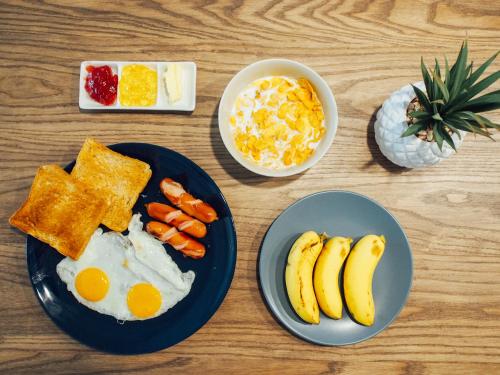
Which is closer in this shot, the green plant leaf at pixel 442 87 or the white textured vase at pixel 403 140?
the green plant leaf at pixel 442 87

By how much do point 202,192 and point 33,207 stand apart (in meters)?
0.63

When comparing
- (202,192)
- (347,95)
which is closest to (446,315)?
(347,95)

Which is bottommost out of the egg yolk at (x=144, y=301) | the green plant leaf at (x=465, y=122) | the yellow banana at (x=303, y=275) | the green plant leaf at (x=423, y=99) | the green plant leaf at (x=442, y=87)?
the egg yolk at (x=144, y=301)

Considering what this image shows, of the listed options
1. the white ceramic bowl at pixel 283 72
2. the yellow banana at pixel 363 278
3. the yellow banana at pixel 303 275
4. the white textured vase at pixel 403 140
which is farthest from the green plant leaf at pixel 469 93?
the yellow banana at pixel 303 275

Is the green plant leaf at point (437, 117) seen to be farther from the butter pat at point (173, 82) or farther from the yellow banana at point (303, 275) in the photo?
the butter pat at point (173, 82)

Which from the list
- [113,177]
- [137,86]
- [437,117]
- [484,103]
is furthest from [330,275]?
[137,86]

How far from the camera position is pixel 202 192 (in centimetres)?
166

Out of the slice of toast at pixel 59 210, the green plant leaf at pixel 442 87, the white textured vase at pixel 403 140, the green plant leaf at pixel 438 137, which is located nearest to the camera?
the green plant leaf at pixel 442 87

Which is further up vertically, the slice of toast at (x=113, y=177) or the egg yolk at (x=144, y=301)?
the slice of toast at (x=113, y=177)

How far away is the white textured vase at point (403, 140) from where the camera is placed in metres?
1.51

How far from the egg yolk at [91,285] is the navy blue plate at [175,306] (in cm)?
5

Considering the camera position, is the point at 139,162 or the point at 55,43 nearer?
the point at 139,162

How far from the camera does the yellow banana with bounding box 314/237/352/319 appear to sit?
5.23 ft

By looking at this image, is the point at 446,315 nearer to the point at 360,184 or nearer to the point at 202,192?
the point at 360,184
